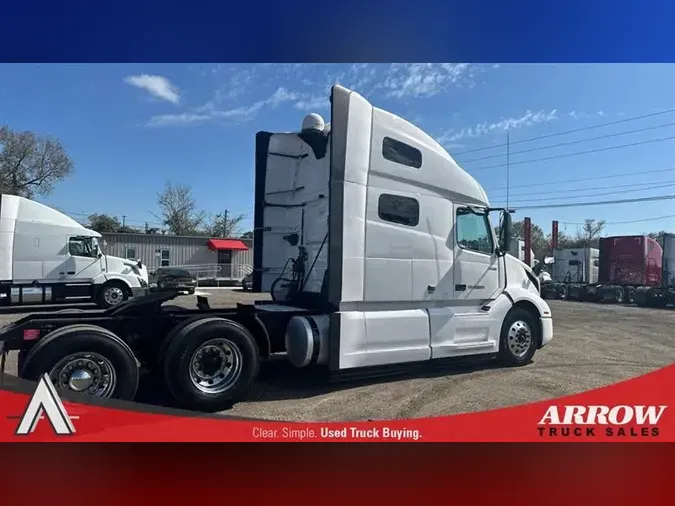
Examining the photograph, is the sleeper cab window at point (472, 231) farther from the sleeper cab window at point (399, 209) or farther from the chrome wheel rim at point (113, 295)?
the chrome wheel rim at point (113, 295)

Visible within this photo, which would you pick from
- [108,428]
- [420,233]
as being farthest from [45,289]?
A: [420,233]

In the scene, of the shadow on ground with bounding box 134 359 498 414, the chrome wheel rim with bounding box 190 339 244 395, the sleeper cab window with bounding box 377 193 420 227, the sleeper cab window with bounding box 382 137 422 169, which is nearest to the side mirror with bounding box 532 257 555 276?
the shadow on ground with bounding box 134 359 498 414

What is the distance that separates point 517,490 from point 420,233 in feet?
7.14

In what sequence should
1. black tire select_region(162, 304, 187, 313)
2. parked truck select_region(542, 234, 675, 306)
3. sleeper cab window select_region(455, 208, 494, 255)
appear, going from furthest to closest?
parked truck select_region(542, 234, 675, 306)
sleeper cab window select_region(455, 208, 494, 255)
black tire select_region(162, 304, 187, 313)

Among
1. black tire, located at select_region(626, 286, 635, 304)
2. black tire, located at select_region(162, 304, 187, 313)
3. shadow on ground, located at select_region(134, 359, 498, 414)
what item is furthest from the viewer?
black tire, located at select_region(626, 286, 635, 304)

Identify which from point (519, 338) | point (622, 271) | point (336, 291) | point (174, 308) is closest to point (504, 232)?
point (519, 338)

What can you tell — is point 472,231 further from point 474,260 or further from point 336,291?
point 336,291

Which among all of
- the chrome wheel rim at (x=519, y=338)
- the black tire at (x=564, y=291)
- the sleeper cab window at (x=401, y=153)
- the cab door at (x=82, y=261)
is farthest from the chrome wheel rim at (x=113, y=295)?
the black tire at (x=564, y=291)

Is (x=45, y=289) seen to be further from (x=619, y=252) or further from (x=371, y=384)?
(x=619, y=252)

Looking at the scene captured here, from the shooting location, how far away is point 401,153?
393cm

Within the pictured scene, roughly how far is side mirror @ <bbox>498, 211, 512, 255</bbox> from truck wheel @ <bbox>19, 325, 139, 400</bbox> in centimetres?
334

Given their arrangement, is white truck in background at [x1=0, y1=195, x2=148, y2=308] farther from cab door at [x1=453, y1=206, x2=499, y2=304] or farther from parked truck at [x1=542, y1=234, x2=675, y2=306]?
parked truck at [x1=542, y1=234, x2=675, y2=306]

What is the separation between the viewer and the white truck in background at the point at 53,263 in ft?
10.2

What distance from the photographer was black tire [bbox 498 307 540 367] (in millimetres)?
4688
